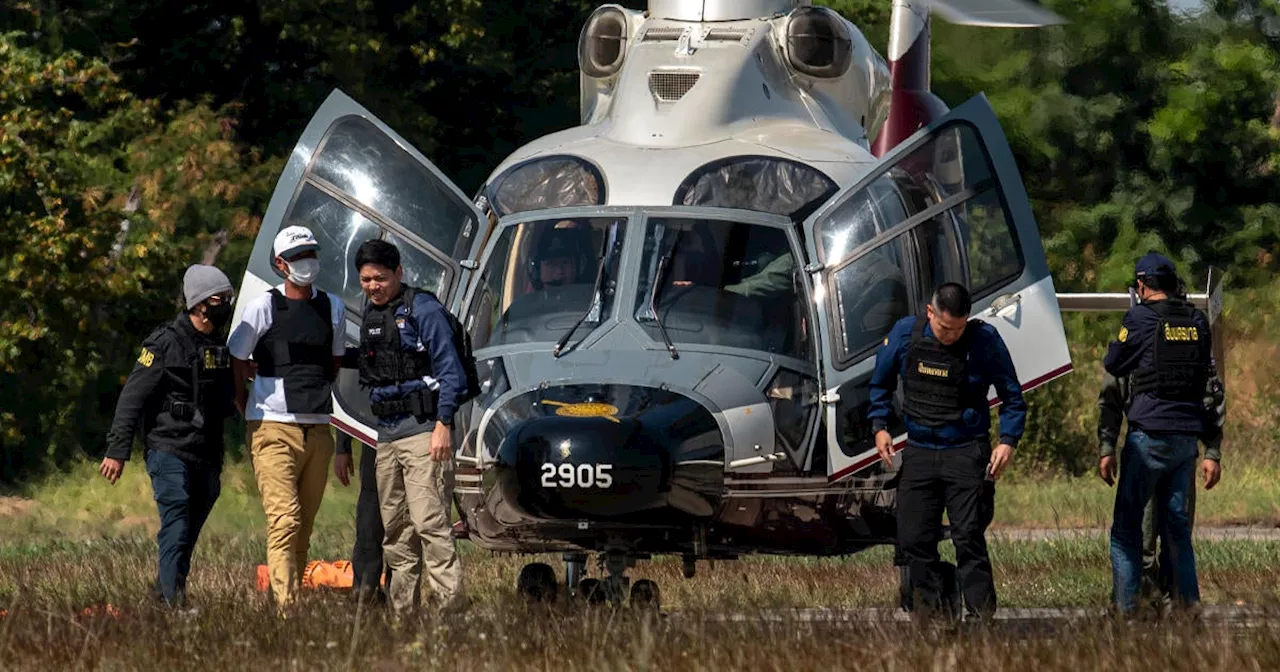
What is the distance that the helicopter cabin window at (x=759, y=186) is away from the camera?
12.0m

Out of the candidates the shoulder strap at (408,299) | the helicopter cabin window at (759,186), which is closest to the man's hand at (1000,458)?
the helicopter cabin window at (759,186)

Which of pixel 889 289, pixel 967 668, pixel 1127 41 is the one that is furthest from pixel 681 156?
pixel 1127 41

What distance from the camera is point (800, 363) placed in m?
11.5

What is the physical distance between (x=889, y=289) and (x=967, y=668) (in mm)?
4121

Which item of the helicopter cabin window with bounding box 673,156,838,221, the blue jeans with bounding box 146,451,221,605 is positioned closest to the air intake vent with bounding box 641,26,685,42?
the helicopter cabin window with bounding box 673,156,838,221

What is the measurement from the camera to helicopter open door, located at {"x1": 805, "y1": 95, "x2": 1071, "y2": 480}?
11.5 m

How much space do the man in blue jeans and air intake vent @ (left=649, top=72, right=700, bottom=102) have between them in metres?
2.94

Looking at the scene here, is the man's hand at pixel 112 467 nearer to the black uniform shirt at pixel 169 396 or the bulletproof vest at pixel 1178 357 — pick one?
the black uniform shirt at pixel 169 396

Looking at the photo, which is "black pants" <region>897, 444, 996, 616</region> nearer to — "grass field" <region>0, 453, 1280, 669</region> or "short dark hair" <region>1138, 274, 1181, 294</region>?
"grass field" <region>0, 453, 1280, 669</region>

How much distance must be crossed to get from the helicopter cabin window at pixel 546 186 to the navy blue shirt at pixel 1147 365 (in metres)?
2.76

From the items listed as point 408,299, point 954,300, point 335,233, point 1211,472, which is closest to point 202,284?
point 408,299

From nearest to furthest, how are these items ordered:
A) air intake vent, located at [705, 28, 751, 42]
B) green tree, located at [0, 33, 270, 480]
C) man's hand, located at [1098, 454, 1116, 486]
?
man's hand, located at [1098, 454, 1116, 486], air intake vent, located at [705, 28, 751, 42], green tree, located at [0, 33, 270, 480]

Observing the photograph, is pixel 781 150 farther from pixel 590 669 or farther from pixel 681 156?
pixel 590 669

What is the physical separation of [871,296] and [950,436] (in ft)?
4.99
